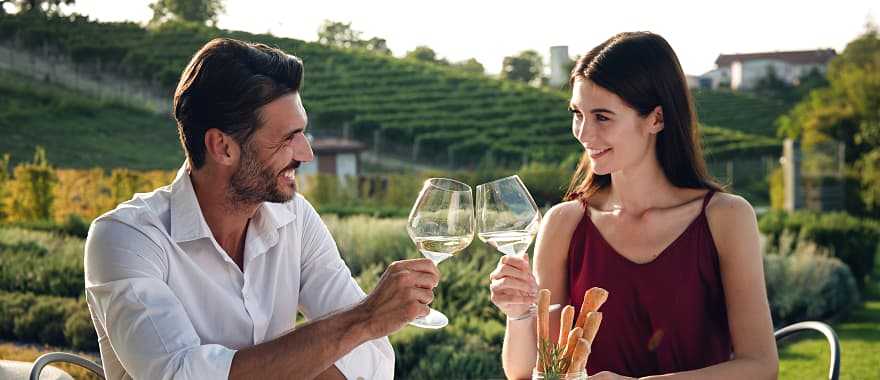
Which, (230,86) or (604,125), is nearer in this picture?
(230,86)

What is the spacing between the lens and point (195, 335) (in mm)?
1613

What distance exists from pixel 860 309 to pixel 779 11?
5.49 meters

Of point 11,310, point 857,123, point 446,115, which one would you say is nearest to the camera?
point 11,310

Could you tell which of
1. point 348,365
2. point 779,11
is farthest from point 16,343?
point 779,11

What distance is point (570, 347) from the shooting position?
5.18 ft

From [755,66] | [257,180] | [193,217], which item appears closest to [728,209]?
[257,180]

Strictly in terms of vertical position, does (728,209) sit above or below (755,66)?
above

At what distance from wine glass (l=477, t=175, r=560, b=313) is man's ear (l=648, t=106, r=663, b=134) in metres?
0.48

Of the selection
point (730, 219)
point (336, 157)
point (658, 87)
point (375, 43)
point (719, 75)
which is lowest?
point (719, 75)

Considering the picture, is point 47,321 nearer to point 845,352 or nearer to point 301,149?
point 301,149

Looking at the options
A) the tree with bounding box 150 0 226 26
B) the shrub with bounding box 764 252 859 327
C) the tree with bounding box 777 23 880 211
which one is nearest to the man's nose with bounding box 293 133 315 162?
the shrub with bounding box 764 252 859 327

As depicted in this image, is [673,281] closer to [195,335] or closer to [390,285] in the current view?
[390,285]

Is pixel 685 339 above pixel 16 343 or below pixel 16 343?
above

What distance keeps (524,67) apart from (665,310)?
24.8 m
